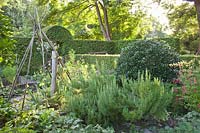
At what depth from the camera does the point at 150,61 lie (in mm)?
4781

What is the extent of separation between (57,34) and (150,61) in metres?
7.31

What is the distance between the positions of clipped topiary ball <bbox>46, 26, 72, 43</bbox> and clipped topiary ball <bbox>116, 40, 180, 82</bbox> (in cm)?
674

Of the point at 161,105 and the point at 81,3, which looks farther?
the point at 81,3

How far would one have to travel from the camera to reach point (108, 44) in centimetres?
1448

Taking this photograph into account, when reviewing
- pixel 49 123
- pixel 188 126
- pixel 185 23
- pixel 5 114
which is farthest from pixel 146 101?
pixel 185 23

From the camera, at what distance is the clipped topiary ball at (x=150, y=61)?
476 centimetres

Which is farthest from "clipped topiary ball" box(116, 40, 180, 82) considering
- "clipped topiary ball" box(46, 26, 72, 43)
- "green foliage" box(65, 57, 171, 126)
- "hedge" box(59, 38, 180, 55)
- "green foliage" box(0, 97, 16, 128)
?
"hedge" box(59, 38, 180, 55)

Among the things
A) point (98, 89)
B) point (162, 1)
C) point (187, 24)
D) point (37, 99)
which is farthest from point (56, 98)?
point (187, 24)

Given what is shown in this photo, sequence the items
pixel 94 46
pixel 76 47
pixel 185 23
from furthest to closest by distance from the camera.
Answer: pixel 185 23 < pixel 94 46 < pixel 76 47

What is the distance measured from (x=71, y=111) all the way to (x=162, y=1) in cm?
1184

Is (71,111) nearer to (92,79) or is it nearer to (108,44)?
(92,79)

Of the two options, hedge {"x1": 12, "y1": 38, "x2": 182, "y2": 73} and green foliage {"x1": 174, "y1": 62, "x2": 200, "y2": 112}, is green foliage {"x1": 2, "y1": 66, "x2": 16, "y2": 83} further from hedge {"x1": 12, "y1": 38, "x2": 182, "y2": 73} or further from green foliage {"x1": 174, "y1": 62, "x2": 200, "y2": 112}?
green foliage {"x1": 174, "y1": 62, "x2": 200, "y2": 112}

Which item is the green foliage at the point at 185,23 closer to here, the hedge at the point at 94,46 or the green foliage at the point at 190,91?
the hedge at the point at 94,46

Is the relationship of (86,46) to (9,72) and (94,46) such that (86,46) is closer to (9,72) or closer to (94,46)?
(94,46)
